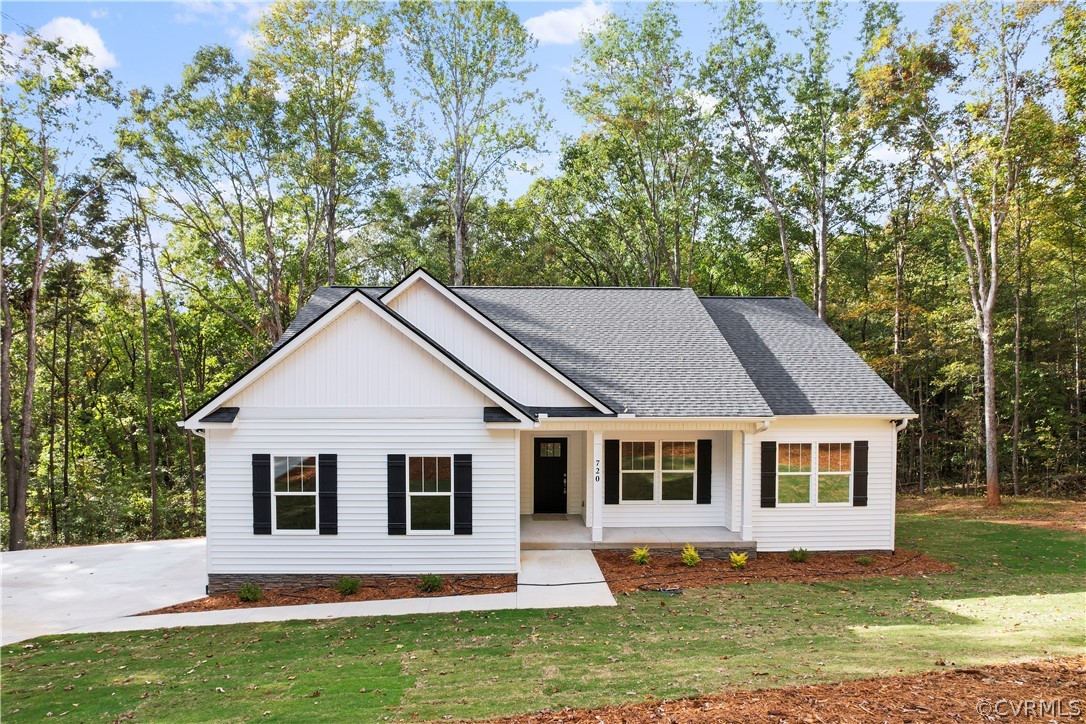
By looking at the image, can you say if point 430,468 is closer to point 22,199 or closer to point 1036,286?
point 22,199

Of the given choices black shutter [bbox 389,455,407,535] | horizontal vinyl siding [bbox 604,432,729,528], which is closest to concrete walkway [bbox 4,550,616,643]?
black shutter [bbox 389,455,407,535]

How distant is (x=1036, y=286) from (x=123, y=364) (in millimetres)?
42363

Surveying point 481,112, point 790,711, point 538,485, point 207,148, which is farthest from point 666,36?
point 790,711

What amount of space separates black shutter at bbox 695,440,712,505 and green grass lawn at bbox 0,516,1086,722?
295cm

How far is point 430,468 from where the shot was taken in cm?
1038

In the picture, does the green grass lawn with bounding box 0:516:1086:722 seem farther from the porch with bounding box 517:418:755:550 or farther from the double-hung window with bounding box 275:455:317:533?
the porch with bounding box 517:418:755:550

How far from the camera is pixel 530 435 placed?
13.9 meters

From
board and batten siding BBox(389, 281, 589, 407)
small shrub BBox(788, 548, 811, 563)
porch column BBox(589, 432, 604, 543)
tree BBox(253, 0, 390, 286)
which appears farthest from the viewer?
tree BBox(253, 0, 390, 286)

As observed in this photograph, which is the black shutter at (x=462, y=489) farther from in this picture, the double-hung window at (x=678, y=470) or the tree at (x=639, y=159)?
the tree at (x=639, y=159)

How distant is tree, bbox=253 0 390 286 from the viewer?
2047 cm

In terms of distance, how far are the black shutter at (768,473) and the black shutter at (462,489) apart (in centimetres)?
632

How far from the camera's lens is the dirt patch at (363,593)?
978 cm

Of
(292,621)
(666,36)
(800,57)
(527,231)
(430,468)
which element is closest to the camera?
(292,621)

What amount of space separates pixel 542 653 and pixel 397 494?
4.37 metres
